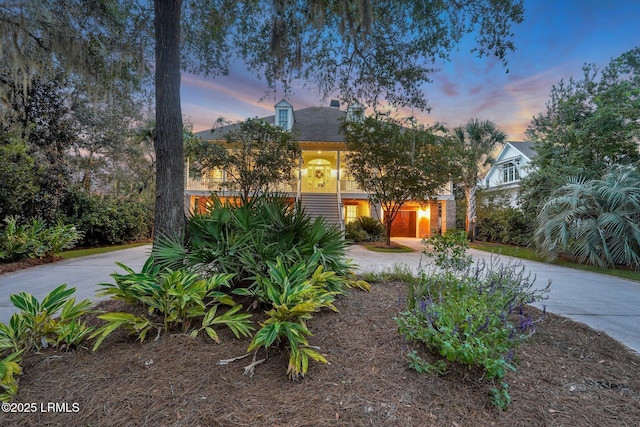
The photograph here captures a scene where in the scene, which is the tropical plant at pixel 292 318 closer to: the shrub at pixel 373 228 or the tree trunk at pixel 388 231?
the tree trunk at pixel 388 231

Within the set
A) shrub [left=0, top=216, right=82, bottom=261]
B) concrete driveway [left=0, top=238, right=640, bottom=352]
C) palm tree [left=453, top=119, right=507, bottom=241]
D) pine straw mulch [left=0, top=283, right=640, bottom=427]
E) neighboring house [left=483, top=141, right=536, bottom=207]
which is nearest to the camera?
pine straw mulch [left=0, top=283, right=640, bottom=427]

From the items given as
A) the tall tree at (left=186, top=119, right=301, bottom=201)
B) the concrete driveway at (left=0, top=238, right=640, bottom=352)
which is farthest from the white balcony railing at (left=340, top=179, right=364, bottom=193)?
the concrete driveway at (left=0, top=238, right=640, bottom=352)

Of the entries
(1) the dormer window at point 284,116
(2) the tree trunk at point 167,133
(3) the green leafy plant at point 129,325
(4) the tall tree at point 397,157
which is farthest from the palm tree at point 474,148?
(3) the green leafy plant at point 129,325

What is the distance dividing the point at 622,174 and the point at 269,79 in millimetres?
9541

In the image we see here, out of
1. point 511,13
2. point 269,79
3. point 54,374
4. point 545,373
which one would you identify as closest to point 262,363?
point 54,374

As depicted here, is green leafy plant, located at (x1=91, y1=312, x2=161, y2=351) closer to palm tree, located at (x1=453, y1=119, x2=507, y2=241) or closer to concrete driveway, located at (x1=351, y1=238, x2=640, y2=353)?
concrete driveway, located at (x1=351, y1=238, x2=640, y2=353)

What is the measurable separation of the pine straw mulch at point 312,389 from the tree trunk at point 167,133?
1.40 meters

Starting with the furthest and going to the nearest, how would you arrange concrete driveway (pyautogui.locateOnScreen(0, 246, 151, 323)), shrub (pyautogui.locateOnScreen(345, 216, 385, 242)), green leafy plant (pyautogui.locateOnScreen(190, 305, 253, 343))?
shrub (pyautogui.locateOnScreen(345, 216, 385, 242))
concrete driveway (pyautogui.locateOnScreen(0, 246, 151, 323))
green leafy plant (pyautogui.locateOnScreen(190, 305, 253, 343))

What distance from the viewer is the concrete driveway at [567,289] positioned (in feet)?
11.3

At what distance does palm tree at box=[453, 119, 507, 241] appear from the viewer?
14.2m

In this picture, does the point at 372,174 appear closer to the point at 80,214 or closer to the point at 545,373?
the point at 545,373

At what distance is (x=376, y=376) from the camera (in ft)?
6.24

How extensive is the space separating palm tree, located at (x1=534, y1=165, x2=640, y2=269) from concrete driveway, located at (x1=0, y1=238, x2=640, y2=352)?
77cm

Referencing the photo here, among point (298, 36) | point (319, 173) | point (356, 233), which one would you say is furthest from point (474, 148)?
point (298, 36)
